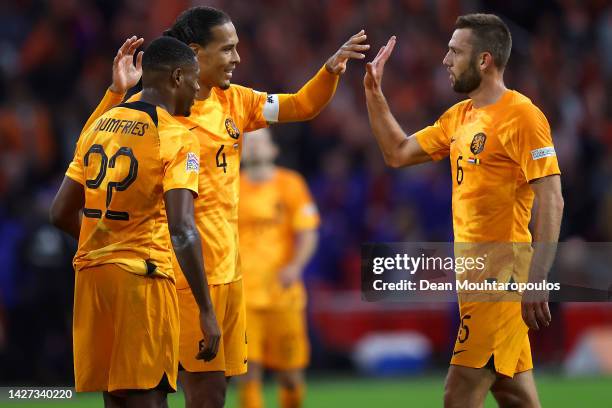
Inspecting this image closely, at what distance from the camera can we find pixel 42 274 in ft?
39.0

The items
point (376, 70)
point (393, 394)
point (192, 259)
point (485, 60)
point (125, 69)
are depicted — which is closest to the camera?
point (192, 259)

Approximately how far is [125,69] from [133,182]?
1281mm

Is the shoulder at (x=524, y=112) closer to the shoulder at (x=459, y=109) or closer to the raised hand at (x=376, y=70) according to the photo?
the shoulder at (x=459, y=109)

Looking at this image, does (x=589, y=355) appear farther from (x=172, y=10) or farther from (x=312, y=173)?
(x=172, y=10)

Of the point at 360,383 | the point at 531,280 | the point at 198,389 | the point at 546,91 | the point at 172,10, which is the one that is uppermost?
the point at 172,10

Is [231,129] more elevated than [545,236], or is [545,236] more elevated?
[231,129]

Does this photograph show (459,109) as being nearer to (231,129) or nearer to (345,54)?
(345,54)

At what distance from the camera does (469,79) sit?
641 centimetres

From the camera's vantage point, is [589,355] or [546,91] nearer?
[589,355]

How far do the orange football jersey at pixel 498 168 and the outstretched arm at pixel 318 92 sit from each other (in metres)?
0.82

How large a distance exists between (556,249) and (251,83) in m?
8.88

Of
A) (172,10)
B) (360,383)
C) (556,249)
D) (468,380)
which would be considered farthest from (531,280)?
(172,10)

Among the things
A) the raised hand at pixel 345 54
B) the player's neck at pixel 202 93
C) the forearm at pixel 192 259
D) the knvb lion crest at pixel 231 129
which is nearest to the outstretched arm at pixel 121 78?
the player's neck at pixel 202 93

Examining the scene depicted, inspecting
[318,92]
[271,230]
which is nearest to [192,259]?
[318,92]
